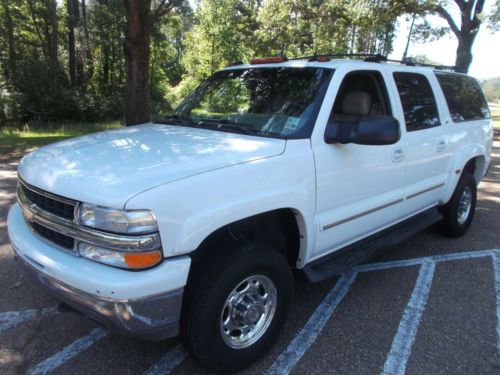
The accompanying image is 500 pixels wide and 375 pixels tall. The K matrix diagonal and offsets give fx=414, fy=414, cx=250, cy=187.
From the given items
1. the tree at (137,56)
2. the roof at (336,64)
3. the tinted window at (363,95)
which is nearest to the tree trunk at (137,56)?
the tree at (137,56)

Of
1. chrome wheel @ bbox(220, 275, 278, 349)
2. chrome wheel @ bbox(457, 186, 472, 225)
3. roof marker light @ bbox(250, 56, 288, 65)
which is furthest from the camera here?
chrome wheel @ bbox(457, 186, 472, 225)

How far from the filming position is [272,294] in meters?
2.74

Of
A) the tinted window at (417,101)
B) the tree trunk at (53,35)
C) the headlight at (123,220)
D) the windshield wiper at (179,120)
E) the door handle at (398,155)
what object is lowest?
the headlight at (123,220)

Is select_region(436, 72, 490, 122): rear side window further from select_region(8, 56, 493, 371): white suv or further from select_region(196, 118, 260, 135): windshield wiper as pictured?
select_region(196, 118, 260, 135): windshield wiper

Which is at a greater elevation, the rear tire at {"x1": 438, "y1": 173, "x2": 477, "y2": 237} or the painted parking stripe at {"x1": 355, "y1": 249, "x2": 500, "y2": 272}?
the rear tire at {"x1": 438, "y1": 173, "x2": 477, "y2": 237}

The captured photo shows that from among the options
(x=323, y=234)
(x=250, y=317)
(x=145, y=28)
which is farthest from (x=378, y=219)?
(x=145, y=28)

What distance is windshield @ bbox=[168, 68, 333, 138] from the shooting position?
3.04 m

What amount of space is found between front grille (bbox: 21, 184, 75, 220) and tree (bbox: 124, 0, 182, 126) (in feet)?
22.2

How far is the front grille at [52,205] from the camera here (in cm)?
225

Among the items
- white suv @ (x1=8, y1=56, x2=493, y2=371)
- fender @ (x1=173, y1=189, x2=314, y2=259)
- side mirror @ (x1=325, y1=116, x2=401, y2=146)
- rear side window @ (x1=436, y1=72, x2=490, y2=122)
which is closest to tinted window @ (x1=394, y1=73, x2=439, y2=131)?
white suv @ (x1=8, y1=56, x2=493, y2=371)

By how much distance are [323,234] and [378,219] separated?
81 cm

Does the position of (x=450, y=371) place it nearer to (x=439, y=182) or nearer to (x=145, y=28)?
(x=439, y=182)

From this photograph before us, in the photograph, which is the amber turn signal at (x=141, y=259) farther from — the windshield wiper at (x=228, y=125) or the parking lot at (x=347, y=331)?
the windshield wiper at (x=228, y=125)

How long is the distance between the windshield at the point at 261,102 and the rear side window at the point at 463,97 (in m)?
2.06
